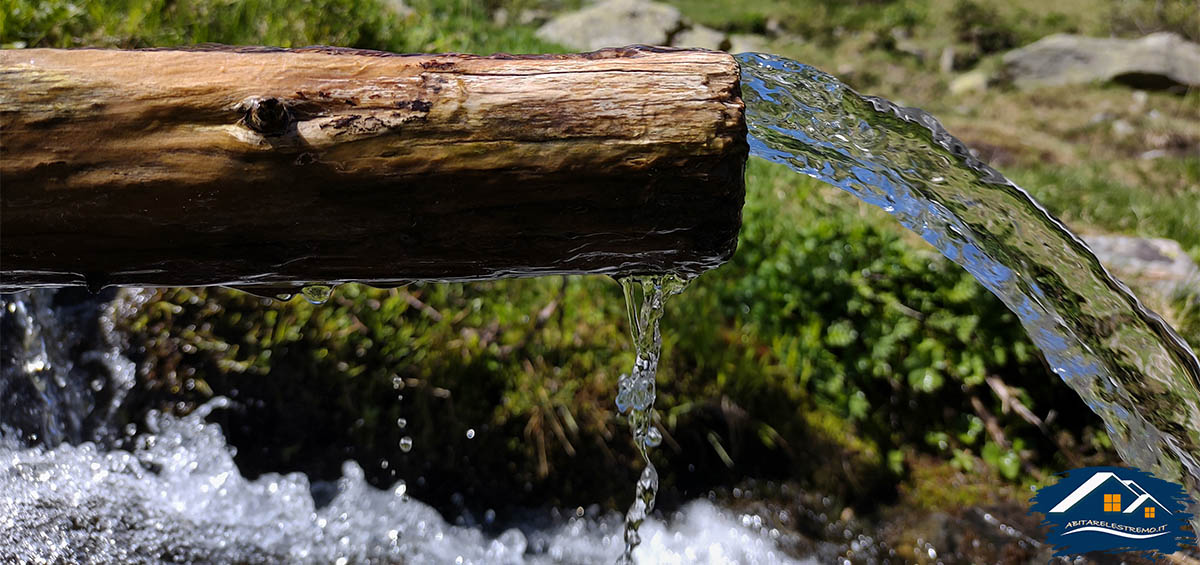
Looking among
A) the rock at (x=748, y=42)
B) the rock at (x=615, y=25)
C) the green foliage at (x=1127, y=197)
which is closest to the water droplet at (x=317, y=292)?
the green foliage at (x=1127, y=197)

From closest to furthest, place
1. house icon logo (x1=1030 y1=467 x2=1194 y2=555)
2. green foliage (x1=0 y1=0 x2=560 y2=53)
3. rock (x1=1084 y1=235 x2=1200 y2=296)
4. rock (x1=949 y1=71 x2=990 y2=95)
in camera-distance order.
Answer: house icon logo (x1=1030 y1=467 x2=1194 y2=555), green foliage (x1=0 y1=0 x2=560 y2=53), rock (x1=1084 y1=235 x2=1200 y2=296), rock (x1=949 y1=71 x2=990 y2=95)

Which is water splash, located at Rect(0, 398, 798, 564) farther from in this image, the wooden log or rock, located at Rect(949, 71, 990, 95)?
rock, located at Rect(949, 71, 990, 95)

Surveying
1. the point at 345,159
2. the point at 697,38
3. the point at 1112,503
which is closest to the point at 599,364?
the point at 1112,503

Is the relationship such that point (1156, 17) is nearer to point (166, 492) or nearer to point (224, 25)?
point (224, 25)

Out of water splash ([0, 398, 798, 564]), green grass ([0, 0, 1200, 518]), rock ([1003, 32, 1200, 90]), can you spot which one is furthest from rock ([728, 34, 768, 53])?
water splash ([0, 398, 798, 564])

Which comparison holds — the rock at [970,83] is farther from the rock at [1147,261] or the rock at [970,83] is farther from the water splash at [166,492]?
the water splash at [166,492]

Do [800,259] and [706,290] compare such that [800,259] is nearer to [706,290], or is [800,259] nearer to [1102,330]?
[706,290]
